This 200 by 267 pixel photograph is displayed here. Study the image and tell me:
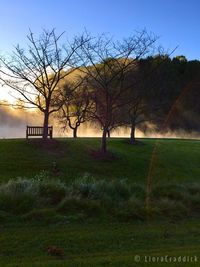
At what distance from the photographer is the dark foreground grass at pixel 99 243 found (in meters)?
7.20

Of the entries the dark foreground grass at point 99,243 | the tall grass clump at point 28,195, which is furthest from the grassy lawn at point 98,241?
the tall grass clump at point 28,195

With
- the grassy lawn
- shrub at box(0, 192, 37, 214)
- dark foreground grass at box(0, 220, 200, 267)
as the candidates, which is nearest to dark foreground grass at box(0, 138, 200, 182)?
shrub at box(0, 192, 37, 214)

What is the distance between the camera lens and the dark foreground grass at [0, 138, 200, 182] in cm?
2350

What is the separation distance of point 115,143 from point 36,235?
87.5 feet

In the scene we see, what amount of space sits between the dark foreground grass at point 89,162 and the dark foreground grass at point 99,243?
1147cm

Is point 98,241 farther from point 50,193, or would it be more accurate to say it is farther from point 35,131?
point 35,131

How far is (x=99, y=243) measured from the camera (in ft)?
27.7

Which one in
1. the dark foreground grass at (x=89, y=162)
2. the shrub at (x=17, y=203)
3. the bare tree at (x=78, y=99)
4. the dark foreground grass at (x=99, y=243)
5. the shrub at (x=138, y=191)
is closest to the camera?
the dark foreground grass at (x=99, y=243)

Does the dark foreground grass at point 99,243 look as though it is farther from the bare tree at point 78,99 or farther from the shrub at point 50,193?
the bare tree at point 78,99

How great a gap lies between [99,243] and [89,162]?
1791cm

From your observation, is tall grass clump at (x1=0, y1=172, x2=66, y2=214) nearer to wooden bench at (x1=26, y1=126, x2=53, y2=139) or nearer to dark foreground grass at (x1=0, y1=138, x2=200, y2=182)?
dark foreground grass at (x1=0, y1=138, x2=200, y2=182)

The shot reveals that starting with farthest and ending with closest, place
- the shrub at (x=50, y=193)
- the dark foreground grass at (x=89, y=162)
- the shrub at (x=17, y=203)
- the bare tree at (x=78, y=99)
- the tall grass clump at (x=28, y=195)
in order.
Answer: the bare tree at (x=78, y=99)
the dark foreground grass at (x=89, y=162)
the shrub at (x=50, y=193)
the tall grass clump at (x=28, y=195)
the shrub at (x=17, y=203)

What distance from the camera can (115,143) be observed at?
116 feet

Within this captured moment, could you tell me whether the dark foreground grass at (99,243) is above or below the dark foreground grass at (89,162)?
below
